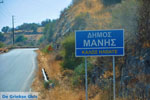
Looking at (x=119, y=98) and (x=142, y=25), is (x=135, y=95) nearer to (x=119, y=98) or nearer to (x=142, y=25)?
(x=119, y=98)

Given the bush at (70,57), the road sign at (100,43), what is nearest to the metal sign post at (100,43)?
the road sign at (100,43)

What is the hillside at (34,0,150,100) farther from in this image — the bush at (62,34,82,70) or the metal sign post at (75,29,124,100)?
the bush at (62,34,82,70)

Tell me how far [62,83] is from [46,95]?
216cm

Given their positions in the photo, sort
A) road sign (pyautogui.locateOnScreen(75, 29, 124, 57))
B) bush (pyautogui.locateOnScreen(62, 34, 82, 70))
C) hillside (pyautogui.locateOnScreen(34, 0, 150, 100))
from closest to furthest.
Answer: road sign (pyautogui.locateOnScreen(75, 29, 124, 57))
hillside (pyautogui.locateOnScreen(34, 0, 150, 100))
bush (pyautogui.locateOnScreen(62, 34, 82, 70))

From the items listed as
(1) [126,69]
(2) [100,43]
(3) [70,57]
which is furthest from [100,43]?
(3) [70,57]

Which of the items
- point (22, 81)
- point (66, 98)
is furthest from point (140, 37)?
point (22, 81)

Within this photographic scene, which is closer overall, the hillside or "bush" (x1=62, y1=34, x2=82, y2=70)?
the hillside

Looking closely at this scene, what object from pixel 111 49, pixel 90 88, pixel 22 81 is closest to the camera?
pixel 111 49

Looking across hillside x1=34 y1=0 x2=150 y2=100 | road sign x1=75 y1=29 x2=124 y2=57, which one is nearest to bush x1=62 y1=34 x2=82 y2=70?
hillside x1=34 y1=0 x2=150 y2=100

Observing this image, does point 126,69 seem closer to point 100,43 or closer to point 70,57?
point 100,43

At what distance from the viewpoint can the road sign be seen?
817 cm

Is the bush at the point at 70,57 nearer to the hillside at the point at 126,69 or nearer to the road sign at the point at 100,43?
the hillside at the point at 126,69

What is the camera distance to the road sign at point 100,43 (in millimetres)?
8172

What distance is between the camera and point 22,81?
16.0 m
